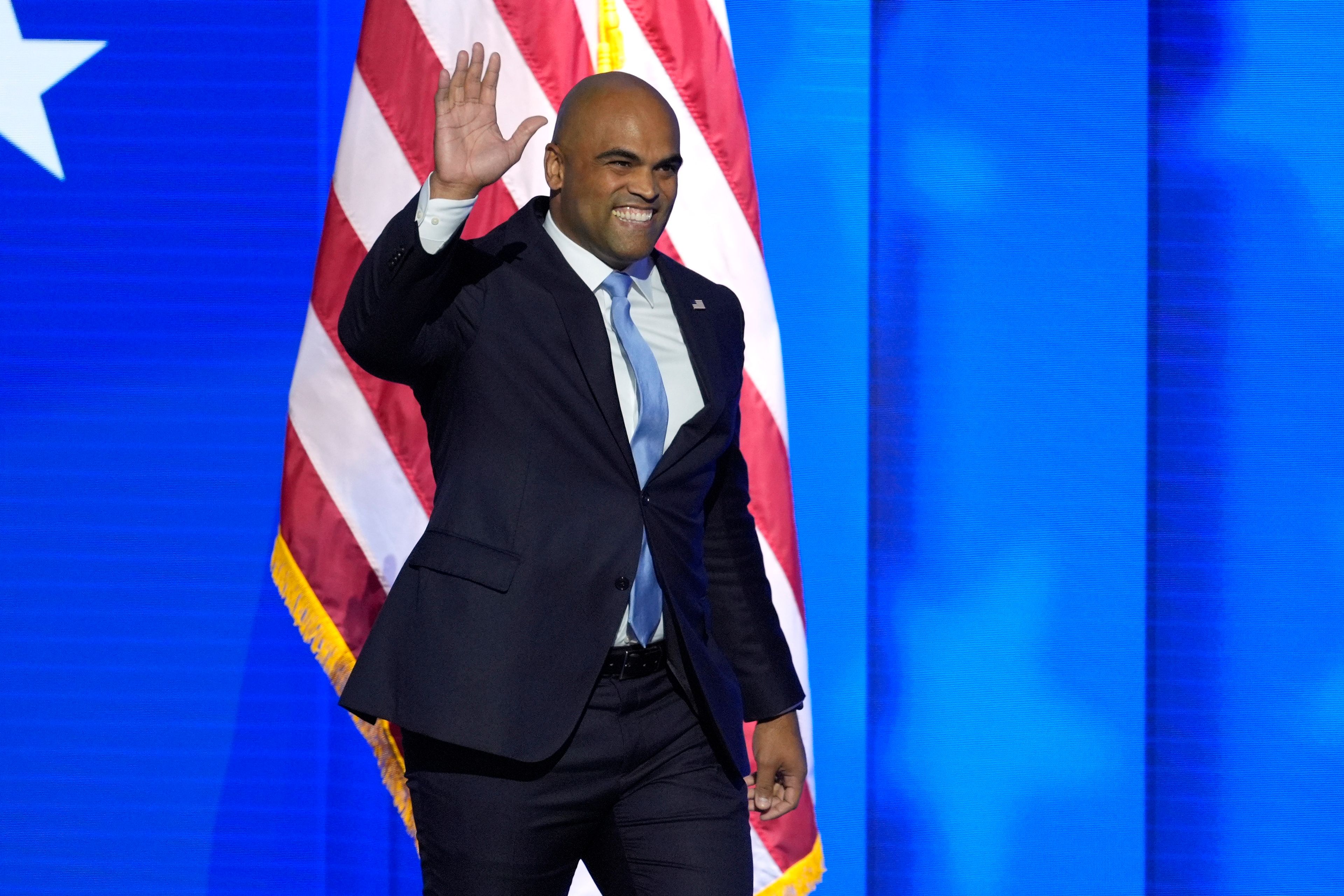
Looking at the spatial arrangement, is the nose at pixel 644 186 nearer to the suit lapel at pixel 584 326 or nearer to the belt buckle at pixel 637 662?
the suit lapel at pixel 584 326

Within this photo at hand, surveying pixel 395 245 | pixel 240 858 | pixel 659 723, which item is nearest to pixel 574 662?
pixel 659 723

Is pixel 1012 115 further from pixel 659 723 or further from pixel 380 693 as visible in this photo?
pixel 380 693

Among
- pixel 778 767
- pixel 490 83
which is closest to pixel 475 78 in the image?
pixel 490 83

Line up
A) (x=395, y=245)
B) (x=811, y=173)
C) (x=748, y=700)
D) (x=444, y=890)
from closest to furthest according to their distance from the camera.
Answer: (x=395, y=245) → (x=444, y=890) → (x=748, y=700) → (x=811, y=173)

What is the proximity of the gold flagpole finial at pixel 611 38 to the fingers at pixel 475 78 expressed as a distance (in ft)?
3.07

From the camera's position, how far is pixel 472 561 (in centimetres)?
135

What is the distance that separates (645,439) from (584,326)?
14 cm

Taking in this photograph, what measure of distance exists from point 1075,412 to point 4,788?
235 centimetres

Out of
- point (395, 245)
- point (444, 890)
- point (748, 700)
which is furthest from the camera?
point (748, 700)

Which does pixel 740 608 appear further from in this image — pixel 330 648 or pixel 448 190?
pixel 330 648

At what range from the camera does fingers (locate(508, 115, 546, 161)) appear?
1.29 metres

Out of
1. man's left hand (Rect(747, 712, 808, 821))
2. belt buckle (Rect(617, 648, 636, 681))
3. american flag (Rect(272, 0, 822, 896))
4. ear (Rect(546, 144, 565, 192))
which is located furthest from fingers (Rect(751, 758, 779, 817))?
ear (Rect(546, 144, 565, 192))

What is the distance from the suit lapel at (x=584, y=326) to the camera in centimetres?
139

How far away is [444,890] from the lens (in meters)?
1.41
